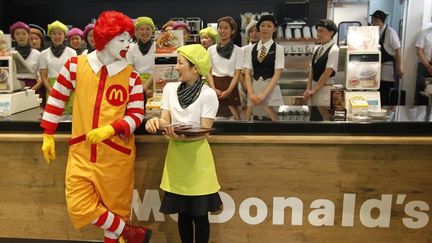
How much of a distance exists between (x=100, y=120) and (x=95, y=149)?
15cm

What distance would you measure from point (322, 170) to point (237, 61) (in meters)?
1.81

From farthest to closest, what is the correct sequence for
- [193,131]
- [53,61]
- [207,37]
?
1. [207,37]
2. [53,61]
3. [193,131]

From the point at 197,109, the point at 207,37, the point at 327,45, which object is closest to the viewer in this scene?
the point at 197,109

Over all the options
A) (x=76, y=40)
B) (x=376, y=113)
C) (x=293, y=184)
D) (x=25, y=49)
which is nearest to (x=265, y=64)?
(x=376, y=113)

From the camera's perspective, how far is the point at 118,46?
2223 millimetres

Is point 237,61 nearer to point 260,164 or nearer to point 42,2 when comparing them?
point 260,164

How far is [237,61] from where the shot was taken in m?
4.12

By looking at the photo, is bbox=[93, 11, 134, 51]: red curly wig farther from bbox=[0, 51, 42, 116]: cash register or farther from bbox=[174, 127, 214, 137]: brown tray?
bbox=[0, 51, 42, 116]: cash register

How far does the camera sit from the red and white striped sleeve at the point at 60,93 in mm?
2255

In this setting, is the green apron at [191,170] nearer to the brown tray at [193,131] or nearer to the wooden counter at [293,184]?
the brown tray at [193,131]

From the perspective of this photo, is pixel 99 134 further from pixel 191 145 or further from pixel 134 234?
pixel 134 234

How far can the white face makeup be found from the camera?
2213mm

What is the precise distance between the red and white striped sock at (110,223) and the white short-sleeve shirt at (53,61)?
249 cm

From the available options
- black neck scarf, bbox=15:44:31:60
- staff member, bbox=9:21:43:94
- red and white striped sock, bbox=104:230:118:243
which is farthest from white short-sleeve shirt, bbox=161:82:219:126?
black neck scarf, bbox=15:44:31:60
